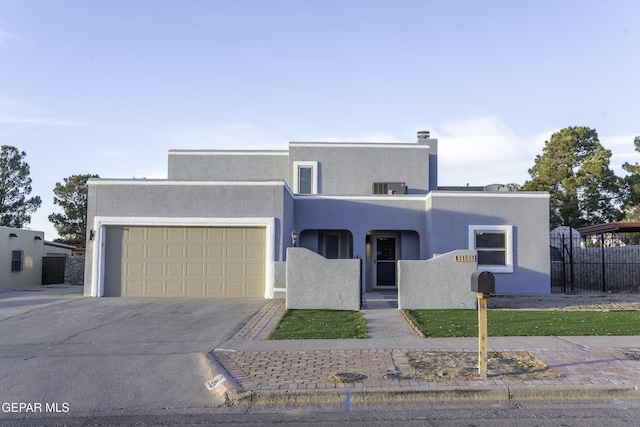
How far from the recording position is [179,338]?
1056 centimetres

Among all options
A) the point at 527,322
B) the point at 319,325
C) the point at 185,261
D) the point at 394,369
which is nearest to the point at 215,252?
the point at 185,261

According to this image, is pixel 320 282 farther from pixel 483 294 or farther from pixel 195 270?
pixel 483 294

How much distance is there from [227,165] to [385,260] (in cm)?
850

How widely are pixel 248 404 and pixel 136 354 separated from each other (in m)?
3.24

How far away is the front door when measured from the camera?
2133 centimetres

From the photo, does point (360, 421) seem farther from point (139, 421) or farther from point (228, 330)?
point (228, 330)

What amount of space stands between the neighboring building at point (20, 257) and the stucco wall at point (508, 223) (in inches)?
706

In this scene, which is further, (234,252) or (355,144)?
(355,144)

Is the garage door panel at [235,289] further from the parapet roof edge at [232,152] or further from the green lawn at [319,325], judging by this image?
the parapet roof edge at [232,152]

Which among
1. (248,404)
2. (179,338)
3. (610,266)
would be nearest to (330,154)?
(610,266)

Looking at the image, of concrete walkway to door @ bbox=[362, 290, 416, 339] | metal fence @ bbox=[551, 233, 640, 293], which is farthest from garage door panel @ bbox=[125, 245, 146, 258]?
metal fence @ bbox=[551, 233, 640, 293]

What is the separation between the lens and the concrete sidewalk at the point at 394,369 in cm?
675

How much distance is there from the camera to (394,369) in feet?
25.8

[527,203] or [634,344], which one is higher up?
[527,203]
